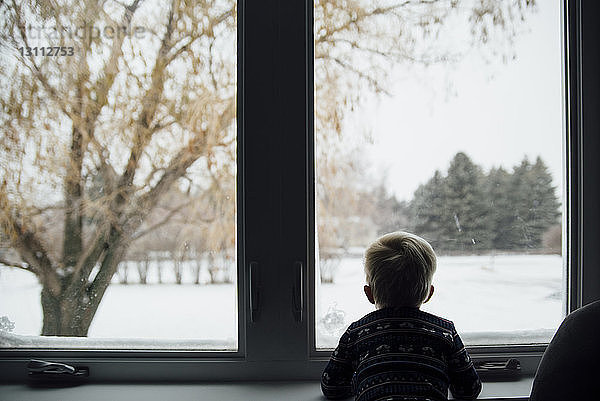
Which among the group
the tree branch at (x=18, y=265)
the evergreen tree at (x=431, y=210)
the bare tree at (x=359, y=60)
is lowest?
the tree branch at (x=18, y=265)

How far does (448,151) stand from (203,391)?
97cm

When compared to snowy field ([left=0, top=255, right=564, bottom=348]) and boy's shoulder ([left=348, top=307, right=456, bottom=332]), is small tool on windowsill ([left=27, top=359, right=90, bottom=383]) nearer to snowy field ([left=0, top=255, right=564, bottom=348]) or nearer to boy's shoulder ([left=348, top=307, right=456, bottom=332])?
snowy field ([left=0, top=255, right=564, bottom=348])

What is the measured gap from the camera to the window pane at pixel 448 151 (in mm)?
1656

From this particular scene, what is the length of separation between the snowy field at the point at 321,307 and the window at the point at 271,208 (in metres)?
0.06

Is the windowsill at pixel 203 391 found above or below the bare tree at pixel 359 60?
below

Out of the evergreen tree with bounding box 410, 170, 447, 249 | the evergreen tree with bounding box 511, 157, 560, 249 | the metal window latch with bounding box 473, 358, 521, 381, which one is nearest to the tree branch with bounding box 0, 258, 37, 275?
the evergreen tree with bounding box 410, 170, 447, 249

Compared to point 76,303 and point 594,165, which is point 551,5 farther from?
point 76,303

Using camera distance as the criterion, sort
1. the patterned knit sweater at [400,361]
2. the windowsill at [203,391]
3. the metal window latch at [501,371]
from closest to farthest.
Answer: the patterned knit sweater at [400,361]
the windowsill at [203,391]
the metal window latch at [501,371]

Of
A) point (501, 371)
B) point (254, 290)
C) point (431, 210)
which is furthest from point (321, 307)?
point (501, 371)

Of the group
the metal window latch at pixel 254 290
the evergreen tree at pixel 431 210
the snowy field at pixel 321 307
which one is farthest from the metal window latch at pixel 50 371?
the evergreen tree at pixel 431 210

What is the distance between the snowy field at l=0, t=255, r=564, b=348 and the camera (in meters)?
1.66

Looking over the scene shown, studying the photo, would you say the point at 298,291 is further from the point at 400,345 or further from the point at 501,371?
the point at 501,371

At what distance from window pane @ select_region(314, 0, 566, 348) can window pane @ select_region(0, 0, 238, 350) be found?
0.30 metres

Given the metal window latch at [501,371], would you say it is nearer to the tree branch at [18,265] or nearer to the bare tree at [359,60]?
the bare tree at [359,60]
